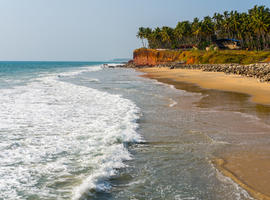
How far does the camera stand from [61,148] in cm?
849

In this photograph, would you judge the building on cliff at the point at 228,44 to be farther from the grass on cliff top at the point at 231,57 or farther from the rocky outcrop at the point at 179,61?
the grass on cliff top at the point at 231,57

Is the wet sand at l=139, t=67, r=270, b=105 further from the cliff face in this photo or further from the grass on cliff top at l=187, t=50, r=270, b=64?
the cliff face

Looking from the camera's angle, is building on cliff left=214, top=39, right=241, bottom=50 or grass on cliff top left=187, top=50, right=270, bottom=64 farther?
building on cliff left=214, top=39, right=241, bottom=50

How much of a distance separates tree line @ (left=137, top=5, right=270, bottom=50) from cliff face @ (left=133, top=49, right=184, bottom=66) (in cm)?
989

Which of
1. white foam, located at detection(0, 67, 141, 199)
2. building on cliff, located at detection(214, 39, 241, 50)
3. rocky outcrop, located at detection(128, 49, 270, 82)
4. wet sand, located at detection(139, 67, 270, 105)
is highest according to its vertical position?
building on cliff, located at detection(214, 39, 241, 50)

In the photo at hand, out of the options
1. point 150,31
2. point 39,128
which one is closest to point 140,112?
point 39,128

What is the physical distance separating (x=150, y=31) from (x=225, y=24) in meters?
51.7

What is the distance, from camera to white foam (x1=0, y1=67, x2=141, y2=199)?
5.91 meters

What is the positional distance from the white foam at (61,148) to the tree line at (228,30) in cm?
6261

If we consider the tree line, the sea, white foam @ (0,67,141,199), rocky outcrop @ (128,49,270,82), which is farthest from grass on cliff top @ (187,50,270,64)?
white foam @ (0,67,141,199)

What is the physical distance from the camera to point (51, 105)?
16.7 meters

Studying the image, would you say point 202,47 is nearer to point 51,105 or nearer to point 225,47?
point 225,47

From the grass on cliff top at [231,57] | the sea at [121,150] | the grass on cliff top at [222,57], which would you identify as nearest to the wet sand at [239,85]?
the sea at [121,150]

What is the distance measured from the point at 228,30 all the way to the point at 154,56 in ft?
81.3
